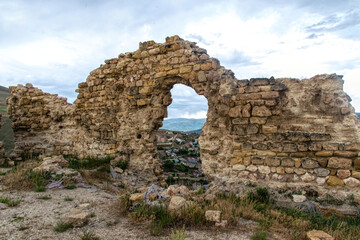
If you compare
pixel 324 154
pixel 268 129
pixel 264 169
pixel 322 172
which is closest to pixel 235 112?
pixel 268 129

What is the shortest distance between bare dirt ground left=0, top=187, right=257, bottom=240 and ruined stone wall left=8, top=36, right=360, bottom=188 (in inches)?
70.3

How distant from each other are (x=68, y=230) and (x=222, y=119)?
11.6 ft

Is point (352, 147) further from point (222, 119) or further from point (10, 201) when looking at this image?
point (10, 201)

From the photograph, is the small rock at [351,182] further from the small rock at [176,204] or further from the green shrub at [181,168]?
the green shrub at [181,168]

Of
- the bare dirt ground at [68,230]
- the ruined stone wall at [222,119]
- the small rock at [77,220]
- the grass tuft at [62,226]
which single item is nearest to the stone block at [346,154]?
the ruined stone wall at [222,119]

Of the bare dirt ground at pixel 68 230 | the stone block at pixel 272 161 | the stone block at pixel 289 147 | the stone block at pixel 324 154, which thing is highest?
the stone block at pixel 289 147

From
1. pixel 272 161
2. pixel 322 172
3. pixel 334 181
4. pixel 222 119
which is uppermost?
pixel 222 119

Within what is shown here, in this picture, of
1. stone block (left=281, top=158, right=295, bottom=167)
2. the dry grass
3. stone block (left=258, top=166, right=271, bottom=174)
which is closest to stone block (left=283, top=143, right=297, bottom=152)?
stone block (left=281, top=158, right=295, bottom=167)

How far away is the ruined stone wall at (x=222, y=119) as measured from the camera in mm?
4461

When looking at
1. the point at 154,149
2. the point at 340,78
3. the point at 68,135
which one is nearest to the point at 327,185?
the point at 340,78

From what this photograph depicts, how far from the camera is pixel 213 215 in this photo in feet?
10.8

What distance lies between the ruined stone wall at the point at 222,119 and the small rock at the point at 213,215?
1.75 metres

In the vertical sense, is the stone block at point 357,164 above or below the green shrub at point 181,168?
above

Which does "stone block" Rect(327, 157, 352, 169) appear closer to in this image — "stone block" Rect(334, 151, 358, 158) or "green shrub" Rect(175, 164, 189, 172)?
"stone block" Rect(334, 151, 358, 158)
